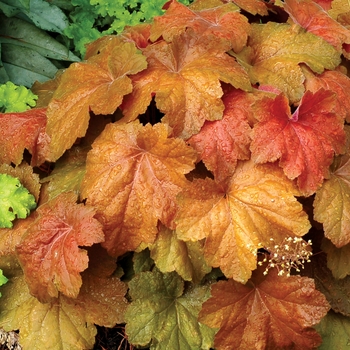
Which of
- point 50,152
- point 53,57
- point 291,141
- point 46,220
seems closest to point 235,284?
point 291,141

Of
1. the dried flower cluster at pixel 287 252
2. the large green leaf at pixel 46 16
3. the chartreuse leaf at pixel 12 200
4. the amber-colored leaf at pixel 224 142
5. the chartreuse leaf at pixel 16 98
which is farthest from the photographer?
the large green leaf at pixel 46 16

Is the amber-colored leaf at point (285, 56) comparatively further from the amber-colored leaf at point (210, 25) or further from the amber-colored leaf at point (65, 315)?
the amber-colored leaf at point (65, 315)

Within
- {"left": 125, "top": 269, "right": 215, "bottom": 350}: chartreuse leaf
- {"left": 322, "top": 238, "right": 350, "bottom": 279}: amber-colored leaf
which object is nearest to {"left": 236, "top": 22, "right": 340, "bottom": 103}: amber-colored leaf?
{"left": 322, "top": 238, "right": 350, "bottom": 279}: amber-colored leaf

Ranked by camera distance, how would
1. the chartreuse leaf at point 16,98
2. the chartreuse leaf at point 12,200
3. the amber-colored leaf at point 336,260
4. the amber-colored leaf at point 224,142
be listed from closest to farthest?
the amber-colored leaf at point 224,142, the amber-colored leaf at point 336,260, the chartreuse leaf at point 12,200, the chartreuse leaf at point 16,98

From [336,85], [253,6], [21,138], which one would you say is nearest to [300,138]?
[336,85]

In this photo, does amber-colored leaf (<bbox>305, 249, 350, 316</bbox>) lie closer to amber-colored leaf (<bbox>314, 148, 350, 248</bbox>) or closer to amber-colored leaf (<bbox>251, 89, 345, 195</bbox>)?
amber-colored leaf (<bbox>314, 148, 350, 248</bbox>)

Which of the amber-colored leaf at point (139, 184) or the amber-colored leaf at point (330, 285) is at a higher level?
the amber-colored leaf at point (139, 184)

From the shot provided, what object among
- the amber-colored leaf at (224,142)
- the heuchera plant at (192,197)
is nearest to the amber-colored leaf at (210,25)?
the heuchera plant at (192,197)
